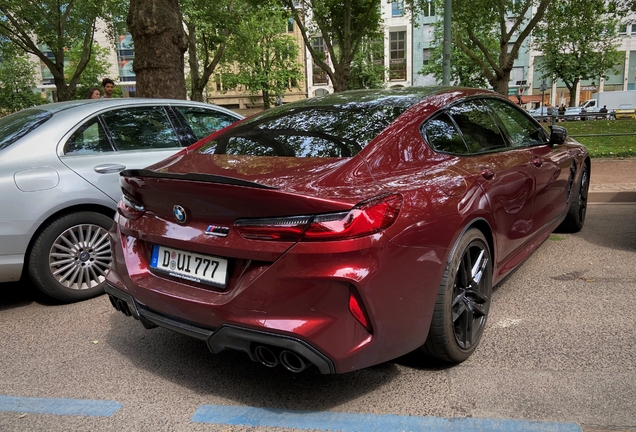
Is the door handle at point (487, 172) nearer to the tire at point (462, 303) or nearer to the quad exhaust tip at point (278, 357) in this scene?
the tire at point (462, 303)

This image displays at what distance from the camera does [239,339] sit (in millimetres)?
2297

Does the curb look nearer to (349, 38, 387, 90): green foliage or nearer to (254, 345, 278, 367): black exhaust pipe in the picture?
(254, 345, 278, 367): black exhaust pipe

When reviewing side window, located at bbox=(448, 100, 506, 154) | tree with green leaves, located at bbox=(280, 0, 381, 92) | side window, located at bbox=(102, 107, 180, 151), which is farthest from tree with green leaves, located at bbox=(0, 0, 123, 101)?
side window, located at bbox=(448, 100, 506, 154)

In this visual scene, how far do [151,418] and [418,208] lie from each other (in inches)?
65.3

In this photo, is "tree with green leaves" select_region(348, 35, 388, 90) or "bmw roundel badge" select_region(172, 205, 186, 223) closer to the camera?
"bmw roundel badge" select_region(172, 205, 186, 223)

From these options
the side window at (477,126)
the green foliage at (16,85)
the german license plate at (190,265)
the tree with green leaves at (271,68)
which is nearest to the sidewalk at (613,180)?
the side window at (477,126)

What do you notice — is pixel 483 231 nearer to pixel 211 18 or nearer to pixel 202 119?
pixel 202 119

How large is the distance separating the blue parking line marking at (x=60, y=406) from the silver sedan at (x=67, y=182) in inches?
52.2

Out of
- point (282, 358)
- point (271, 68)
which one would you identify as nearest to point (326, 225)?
point (282, 358)

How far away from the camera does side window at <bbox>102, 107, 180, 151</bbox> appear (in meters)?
4.57

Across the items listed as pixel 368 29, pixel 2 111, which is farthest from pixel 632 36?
pixel 2 111

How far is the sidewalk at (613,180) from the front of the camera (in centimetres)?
773

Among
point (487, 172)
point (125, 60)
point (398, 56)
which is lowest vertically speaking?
point (487, 172)

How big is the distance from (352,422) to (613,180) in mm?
8263
